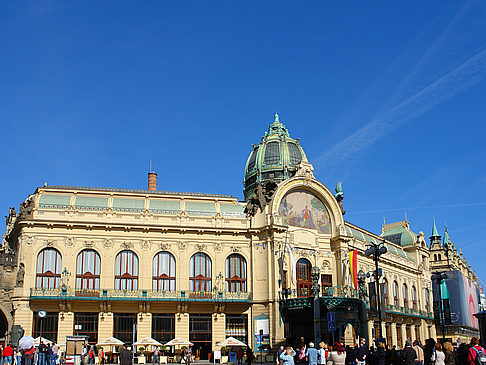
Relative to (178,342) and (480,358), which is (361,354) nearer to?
(480,358)

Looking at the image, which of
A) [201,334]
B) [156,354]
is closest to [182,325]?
[201,334]

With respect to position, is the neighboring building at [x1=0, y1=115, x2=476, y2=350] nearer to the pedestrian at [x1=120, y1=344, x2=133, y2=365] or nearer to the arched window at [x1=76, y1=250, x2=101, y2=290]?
the arched window at [x1=76, y1=250, x2=101, y2=290]

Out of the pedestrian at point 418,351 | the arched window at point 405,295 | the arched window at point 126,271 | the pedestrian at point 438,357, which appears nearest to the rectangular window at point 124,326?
the arched window at point 126,271

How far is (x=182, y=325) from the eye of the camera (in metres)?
53.4

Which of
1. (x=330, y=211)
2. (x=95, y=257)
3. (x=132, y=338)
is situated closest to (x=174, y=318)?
(x=132, y=338)

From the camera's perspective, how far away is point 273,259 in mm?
56156

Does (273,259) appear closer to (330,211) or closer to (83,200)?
(330,211)

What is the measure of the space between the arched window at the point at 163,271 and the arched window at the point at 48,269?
28.1ft

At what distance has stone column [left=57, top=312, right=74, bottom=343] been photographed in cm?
4994

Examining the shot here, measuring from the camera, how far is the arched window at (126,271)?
174 ft

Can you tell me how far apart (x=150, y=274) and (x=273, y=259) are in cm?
1182

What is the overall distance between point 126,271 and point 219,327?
10.1 m

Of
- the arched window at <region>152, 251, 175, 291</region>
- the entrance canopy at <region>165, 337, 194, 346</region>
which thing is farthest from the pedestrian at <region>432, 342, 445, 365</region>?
the arched window at <region>152, 251, 175, 291</region>

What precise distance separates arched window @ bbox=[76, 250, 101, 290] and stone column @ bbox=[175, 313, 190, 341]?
25.8ft
